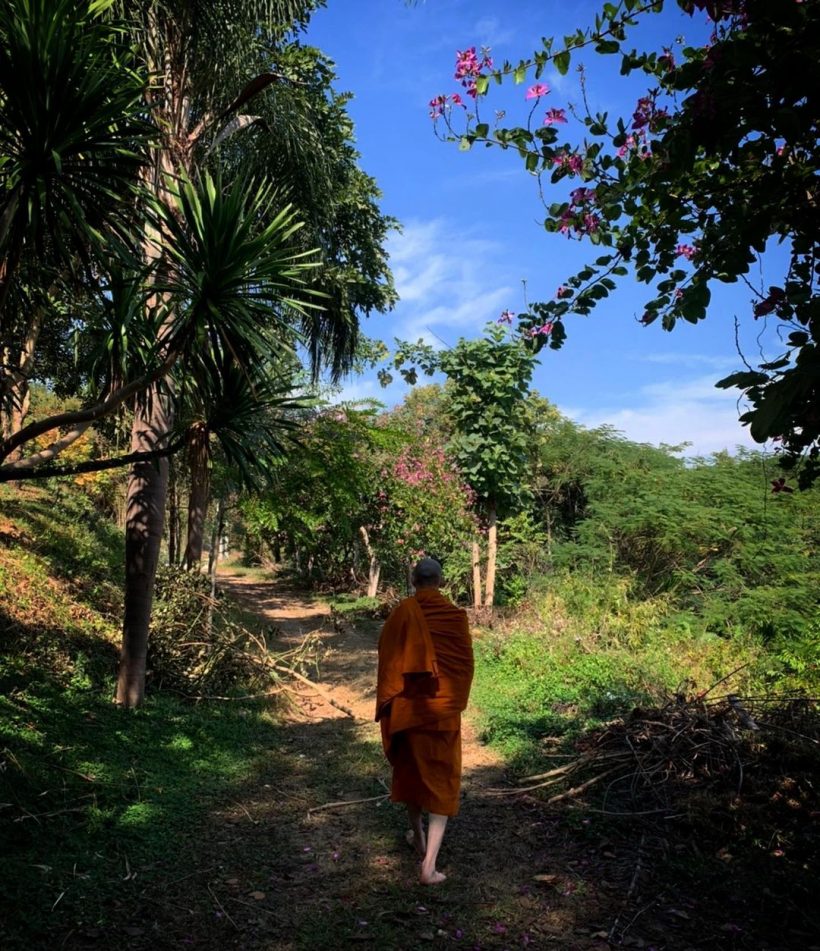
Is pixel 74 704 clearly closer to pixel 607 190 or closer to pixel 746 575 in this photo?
pixel 607 190

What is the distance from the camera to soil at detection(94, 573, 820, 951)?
3.23 meters

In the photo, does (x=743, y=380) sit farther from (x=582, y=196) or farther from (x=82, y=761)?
(x=82, y=761)

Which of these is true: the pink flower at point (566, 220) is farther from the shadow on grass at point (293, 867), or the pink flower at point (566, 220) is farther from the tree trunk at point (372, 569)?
the tree trunk at point (372, 569)

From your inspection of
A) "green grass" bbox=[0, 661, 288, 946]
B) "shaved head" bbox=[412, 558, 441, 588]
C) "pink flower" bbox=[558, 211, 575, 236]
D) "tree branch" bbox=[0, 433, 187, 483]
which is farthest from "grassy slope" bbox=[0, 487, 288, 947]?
"pink flower" bbox=[558, 211, 575, 236]

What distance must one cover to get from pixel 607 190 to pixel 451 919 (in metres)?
3.57

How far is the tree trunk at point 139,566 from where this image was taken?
657 centimetres

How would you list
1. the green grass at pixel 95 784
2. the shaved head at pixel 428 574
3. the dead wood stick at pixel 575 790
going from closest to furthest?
the green grass at pixel 95 784
the shaved head at pixel 428 574
the dead wood stick at pixel 575 790

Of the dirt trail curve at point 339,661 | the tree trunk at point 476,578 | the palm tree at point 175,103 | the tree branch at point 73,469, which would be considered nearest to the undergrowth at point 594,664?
the dirt trail curve at point 339,661

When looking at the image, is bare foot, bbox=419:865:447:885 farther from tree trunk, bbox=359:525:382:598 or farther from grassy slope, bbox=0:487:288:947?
tree trunk, bbox=359:525:382:598

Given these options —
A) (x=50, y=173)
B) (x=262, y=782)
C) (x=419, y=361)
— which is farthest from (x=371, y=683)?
(x=50, y=173)

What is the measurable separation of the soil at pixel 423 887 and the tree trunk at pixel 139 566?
174 centimetres

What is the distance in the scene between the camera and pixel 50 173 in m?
3.45

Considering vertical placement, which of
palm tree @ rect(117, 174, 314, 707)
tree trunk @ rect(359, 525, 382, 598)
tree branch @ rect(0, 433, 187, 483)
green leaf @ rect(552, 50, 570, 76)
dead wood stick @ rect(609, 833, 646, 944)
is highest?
green leaf @ rect(552, 50, 570, 76)

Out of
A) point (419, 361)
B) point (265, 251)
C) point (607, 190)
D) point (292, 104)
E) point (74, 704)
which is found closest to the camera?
point (607, 190)
